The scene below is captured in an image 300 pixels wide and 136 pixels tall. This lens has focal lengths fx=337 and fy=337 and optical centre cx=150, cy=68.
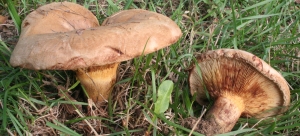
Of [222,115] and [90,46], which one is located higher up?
[90,46]

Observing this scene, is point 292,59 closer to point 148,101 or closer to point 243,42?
point 243,42

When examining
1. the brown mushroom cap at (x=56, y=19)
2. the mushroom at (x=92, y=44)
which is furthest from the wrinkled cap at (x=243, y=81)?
the brown mushroom cap at (x=56, y=19)

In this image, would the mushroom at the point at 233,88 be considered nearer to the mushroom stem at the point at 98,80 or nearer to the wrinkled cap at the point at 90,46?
the wrinkled cap at the point at 90,46

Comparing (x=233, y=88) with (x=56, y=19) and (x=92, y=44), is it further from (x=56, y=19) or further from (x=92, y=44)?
(x=56, y=19)

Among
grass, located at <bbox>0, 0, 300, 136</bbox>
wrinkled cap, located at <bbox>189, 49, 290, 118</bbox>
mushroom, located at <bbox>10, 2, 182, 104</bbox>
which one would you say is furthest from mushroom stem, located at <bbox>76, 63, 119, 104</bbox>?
wrinkled cap, located at <bbox>189, 49, 290, 118</bbox>

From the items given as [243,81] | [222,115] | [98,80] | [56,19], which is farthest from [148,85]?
[56,19]
